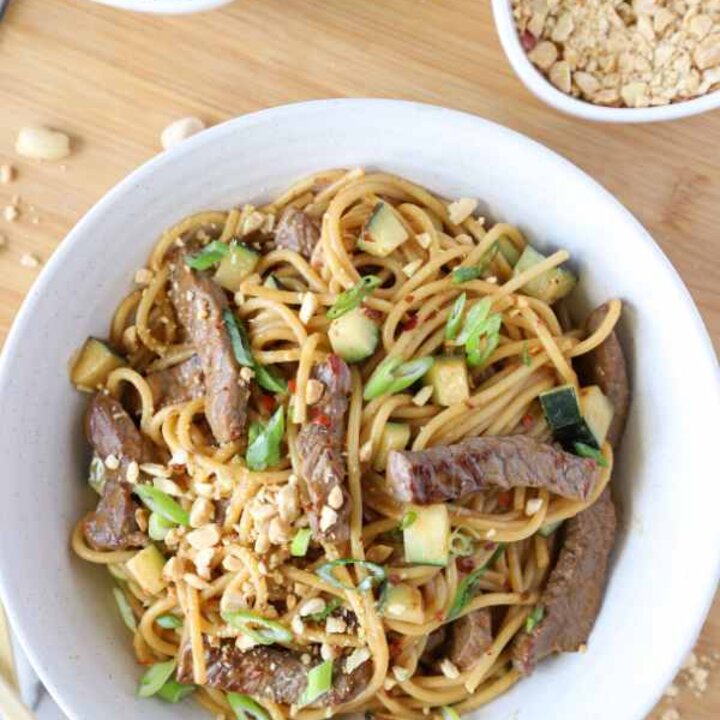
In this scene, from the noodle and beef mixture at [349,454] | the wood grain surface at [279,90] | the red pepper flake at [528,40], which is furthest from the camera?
the wood grain surface at [279,90]

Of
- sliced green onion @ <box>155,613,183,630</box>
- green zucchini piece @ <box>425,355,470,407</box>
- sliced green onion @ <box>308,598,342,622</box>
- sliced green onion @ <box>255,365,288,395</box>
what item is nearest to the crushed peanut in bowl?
green zucchini piece @ <box>425,355,470,407</box>

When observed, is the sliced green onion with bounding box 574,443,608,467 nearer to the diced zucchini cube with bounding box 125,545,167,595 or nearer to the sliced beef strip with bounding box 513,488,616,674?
the sliced beef strip with bounding box 513,488,616,674

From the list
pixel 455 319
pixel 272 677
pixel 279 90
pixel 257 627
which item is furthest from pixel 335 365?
pixel 279 90

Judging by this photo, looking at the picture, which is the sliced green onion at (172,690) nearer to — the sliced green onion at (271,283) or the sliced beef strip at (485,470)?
the sliced beef strip at (485,470)

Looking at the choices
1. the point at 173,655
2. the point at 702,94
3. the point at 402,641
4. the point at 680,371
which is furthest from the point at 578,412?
the point at 173,655

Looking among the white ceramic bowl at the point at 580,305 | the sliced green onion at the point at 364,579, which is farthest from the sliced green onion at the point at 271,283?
the sliced green onion at the point at 364,579
